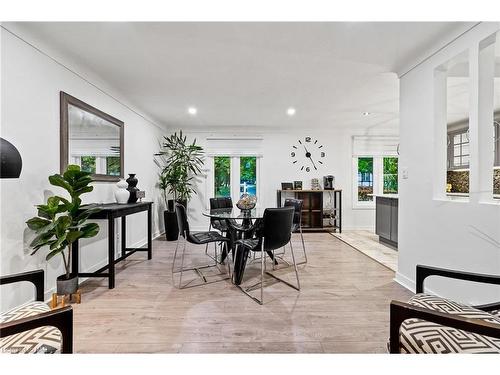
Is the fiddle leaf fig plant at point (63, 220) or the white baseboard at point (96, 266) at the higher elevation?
the fiddle leaf fig plant at point (63, 220)

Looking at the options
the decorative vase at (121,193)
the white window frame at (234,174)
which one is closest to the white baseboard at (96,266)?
the decorative vase at (121,193)

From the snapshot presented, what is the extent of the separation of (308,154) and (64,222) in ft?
17.0

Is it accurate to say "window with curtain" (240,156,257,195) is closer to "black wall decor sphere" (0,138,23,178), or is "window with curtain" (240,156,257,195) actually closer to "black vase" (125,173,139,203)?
"black vase" (125,173,139,203)

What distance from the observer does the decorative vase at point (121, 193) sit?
3.38 m

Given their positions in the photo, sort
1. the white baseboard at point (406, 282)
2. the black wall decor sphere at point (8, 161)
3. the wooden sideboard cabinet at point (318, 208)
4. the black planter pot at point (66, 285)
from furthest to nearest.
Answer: the wooden sideboard cabinet at point (318, 208) → the white baseboard at point (406, 282) → the black planter pot at point (66, 285) → the black wall decor sphere at point (8, 161)

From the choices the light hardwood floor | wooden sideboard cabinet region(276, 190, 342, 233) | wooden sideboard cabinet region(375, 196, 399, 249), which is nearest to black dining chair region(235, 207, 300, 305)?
the light hardwood floor

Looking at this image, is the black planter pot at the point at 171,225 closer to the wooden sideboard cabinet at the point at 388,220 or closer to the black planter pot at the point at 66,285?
the black planter pot at the point at 66,285

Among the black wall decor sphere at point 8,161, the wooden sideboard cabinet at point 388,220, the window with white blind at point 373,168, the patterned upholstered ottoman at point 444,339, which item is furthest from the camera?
the window with white blind at point 373,168

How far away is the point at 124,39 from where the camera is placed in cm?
232

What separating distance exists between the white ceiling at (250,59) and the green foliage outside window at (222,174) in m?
1.81

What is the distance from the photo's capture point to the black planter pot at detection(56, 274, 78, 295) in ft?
7.74

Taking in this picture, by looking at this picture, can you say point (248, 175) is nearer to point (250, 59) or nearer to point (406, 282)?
point (250, 59)

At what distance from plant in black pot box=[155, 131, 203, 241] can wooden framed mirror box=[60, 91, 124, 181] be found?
5.00 feet

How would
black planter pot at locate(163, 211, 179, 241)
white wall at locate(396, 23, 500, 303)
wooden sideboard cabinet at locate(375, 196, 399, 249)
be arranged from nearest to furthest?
1. white wall at locate(396, 23, 500, 303)
2. wooden sideboard cabinet at locate(375, 196, 399, 249)
3. black planter pot at locate(163, 211, 179, 241)
